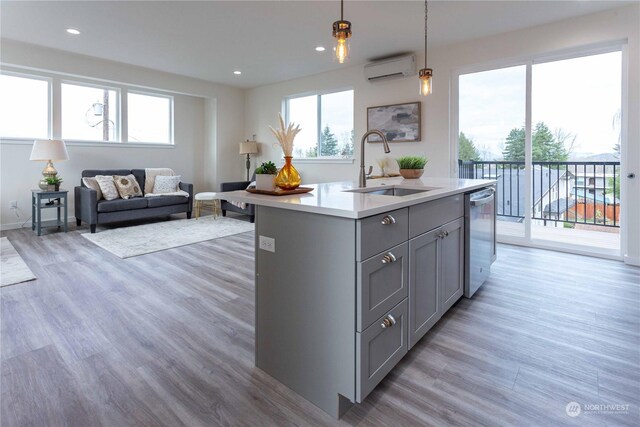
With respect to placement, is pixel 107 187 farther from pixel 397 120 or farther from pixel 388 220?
pixel 388 220

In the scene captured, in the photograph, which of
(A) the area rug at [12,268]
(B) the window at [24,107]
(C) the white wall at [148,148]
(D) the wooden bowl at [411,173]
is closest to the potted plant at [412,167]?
(D) the wooden bowl at [411,173]

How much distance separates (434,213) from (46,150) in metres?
5.38

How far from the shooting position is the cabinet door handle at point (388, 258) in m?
1.44

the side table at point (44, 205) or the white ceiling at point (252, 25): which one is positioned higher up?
the white ceiling at point (252, 25)

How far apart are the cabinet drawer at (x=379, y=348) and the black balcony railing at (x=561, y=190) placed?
11.6 feet

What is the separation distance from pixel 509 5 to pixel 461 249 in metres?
2.78

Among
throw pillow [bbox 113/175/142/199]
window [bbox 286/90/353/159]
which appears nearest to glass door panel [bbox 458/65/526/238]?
window [bbox 286/90/353/159]

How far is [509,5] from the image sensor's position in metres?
3.46

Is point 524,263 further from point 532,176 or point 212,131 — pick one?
point 212,131

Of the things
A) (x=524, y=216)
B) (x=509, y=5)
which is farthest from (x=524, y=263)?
(x=509, y=5)

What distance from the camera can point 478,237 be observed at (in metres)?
2.55

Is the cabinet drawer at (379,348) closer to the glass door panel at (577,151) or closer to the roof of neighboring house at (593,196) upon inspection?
the glass door panel at (577,151)

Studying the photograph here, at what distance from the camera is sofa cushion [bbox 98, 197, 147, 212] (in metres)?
4.99

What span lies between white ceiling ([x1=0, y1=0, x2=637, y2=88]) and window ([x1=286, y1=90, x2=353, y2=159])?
0.92 m
